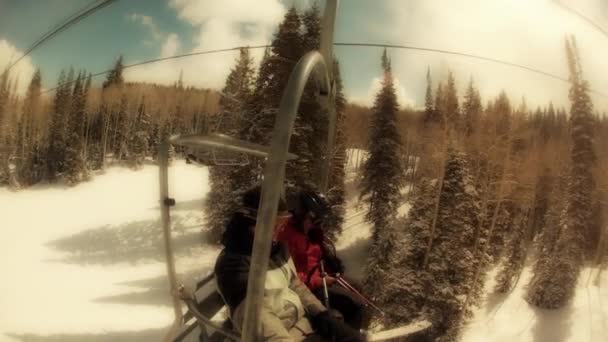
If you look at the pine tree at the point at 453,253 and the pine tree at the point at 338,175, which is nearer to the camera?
the pine tree at the point at 338,175

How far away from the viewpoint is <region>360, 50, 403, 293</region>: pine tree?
3303mm

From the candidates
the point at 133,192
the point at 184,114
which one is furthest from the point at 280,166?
the point at 133,192

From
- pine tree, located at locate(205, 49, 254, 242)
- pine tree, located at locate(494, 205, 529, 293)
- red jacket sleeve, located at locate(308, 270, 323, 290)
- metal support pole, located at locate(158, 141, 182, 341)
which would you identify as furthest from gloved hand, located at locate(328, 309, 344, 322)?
pine tree, located at locate(494, 205, 529, 293)

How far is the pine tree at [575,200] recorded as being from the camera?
2059 mm

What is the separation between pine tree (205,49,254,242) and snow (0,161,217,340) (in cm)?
15

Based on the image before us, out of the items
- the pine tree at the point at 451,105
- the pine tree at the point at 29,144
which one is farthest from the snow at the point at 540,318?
the pine tree at the point at 29,144

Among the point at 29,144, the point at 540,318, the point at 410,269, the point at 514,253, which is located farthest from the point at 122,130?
the point at 540,318

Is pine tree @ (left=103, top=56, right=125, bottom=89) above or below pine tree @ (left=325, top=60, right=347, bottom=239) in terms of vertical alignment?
above

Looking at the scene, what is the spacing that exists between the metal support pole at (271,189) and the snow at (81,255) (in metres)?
2.53

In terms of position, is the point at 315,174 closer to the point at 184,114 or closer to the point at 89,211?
the point at 184,114

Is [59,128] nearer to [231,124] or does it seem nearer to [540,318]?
[231,124]

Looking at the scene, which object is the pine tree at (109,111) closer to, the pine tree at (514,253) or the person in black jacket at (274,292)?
the person in black jacket at (274,292)

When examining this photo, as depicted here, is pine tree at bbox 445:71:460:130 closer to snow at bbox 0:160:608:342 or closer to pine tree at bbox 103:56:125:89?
snow at bbox 0:160:608:342

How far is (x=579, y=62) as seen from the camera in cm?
203
